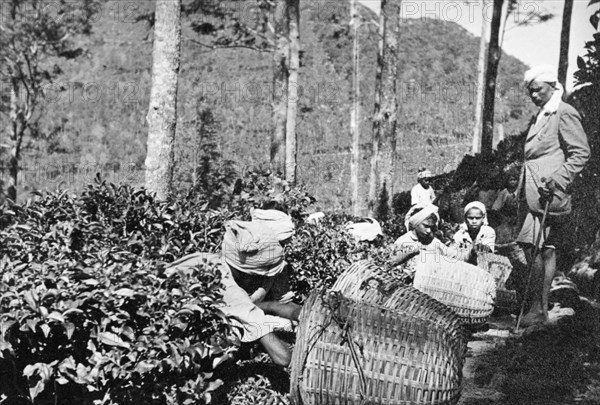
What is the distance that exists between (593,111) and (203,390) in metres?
5.00

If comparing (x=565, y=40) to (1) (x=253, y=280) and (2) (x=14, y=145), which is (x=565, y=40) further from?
(2) (x=14, y=145)

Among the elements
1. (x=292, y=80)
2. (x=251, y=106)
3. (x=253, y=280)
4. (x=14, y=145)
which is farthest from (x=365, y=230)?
(x=251, y=106)

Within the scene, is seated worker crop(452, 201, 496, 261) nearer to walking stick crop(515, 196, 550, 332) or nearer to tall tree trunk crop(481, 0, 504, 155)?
walking stick crop(515, 196, 550, 332)

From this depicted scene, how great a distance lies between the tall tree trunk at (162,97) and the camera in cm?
696

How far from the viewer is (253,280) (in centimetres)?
429

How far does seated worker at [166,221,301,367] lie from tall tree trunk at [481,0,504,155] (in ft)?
39.0

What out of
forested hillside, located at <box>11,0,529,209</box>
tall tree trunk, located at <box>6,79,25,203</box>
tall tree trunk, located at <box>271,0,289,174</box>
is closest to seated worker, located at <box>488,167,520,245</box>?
tall tree trunk, located at <box>271,0,289,174</box>

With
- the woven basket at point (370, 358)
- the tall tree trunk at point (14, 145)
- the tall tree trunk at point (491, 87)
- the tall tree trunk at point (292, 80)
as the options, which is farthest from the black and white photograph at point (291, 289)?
the tall tree trunk at point (14, 145)

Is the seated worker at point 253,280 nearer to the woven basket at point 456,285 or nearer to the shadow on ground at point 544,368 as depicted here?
the woven basket at point 456,285

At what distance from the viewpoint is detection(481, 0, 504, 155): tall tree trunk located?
15679mm

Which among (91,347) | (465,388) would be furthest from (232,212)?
(91,347)

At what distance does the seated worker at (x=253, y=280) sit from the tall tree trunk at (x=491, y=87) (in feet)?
39.0

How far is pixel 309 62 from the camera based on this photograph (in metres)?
42.7

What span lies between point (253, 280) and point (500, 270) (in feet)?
10.2
